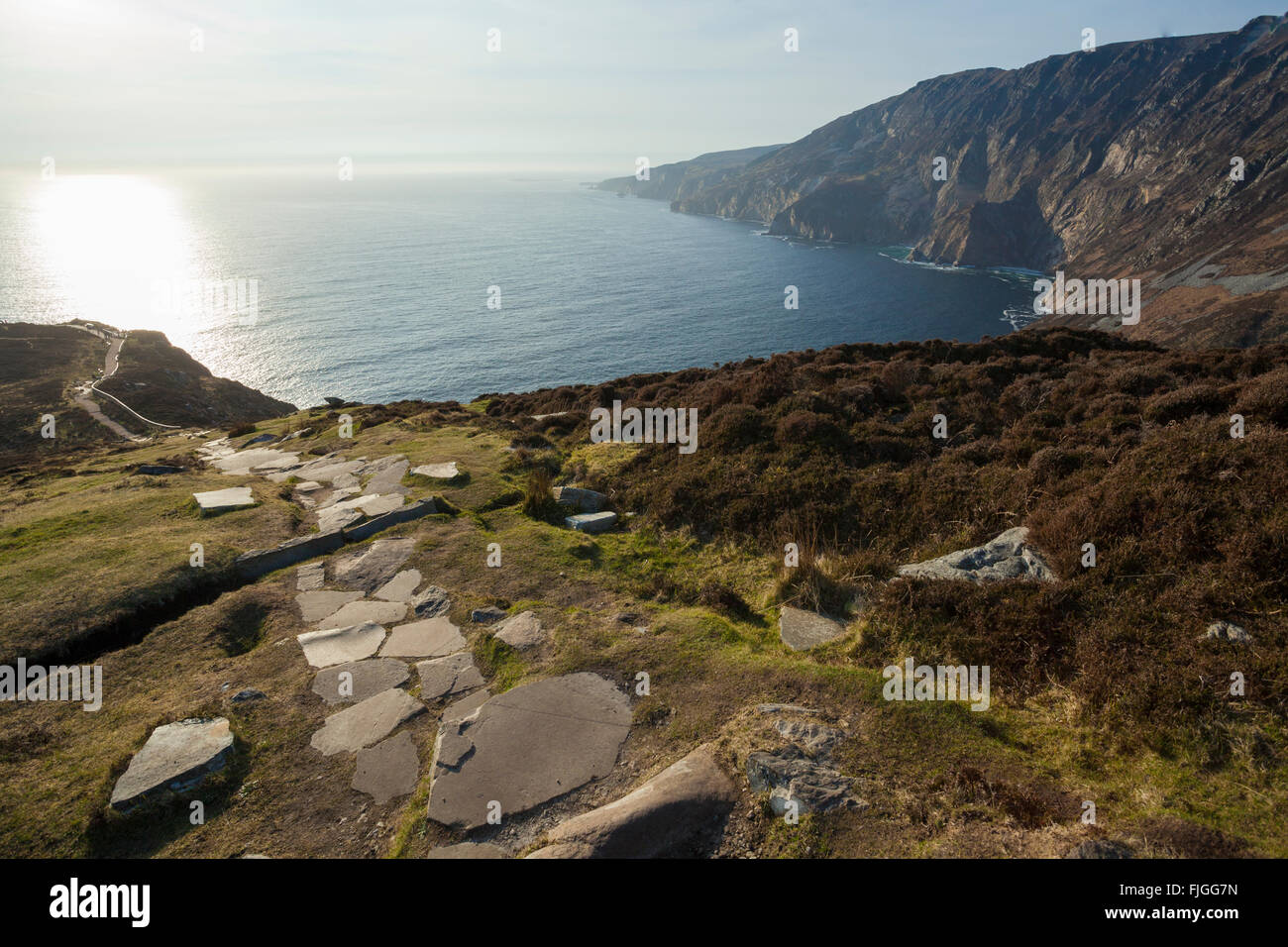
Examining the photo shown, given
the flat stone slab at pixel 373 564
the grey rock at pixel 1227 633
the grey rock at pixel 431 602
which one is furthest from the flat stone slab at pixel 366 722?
the grey rock at pixel 1227 633

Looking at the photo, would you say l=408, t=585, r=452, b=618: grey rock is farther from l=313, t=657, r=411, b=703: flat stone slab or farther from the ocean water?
the ocean water

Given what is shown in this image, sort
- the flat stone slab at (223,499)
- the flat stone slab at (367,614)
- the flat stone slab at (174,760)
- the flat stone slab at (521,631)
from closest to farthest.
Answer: the flat stone slab at (174,760) < the flat stone slab at (521,631) < the flat stone slab at (367,614) < the flat stone slab at (223,499)

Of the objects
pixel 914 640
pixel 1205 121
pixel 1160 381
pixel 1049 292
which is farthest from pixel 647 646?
pixel 1205 121

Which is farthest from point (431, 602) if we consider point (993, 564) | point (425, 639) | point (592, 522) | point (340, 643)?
point (993, 564)

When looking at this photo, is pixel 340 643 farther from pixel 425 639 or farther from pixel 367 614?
pixel 425 639

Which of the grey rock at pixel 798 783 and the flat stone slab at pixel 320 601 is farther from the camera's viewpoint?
the flat stone slab at pixel 320 601

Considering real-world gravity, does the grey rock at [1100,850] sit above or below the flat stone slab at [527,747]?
above

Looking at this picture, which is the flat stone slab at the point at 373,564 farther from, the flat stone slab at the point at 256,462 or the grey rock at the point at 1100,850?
the flat stone slab at the point at 256,462
